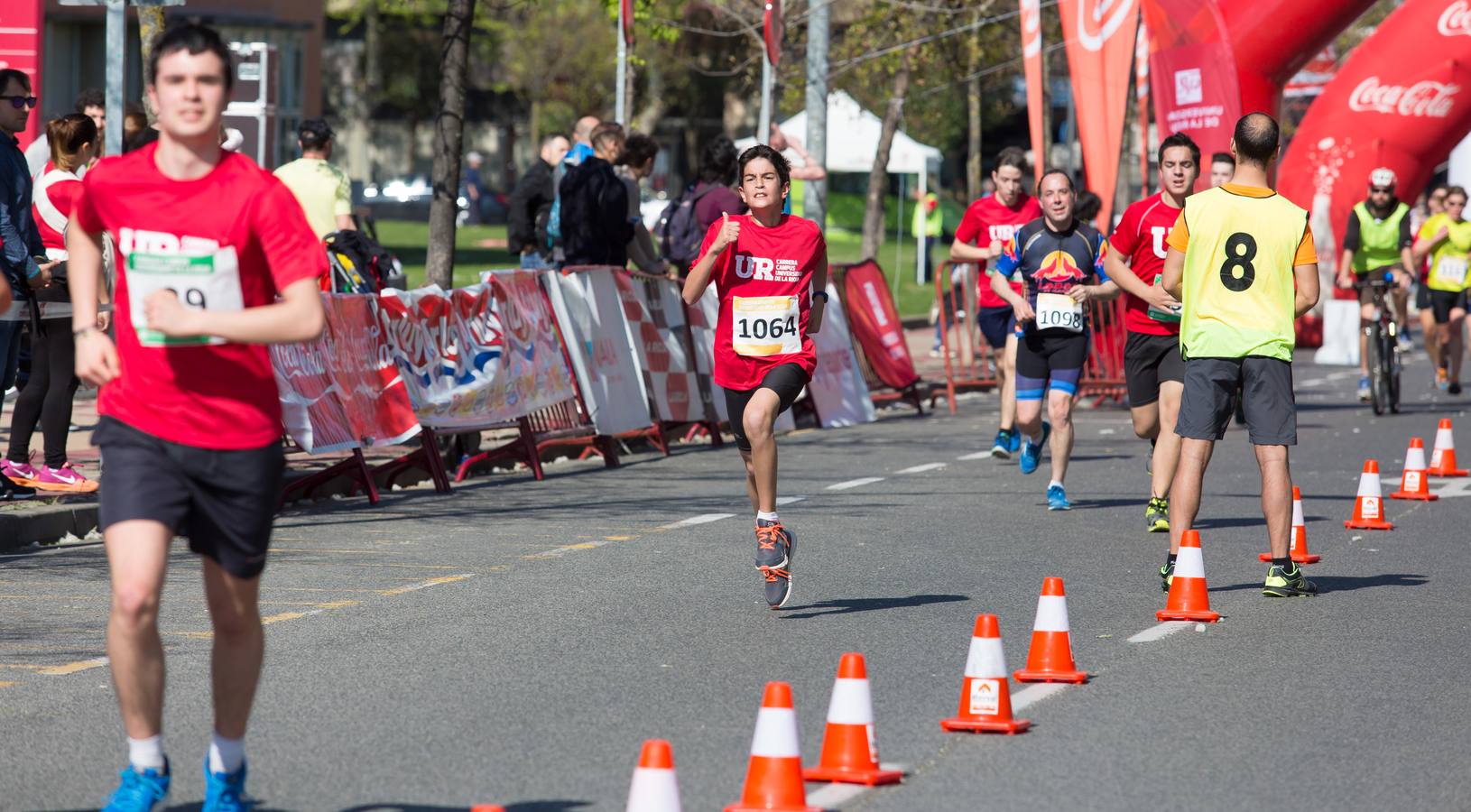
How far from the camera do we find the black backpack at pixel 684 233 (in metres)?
16.2

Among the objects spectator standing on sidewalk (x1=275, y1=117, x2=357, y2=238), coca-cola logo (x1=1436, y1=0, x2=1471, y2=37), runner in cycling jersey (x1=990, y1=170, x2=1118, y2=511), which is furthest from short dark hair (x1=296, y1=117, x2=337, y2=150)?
coca-cola logo (x1=1436, y1=0, x2=1471, y2=37)

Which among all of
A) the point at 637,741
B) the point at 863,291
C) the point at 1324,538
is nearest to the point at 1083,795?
the point at 637,741

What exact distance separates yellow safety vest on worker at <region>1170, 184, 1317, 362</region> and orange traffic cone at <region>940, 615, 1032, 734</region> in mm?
3030

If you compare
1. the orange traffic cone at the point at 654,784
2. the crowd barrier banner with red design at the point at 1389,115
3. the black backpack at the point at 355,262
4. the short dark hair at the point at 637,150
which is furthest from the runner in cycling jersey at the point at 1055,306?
the crowd barrier banner with red design at the point at 1389,115

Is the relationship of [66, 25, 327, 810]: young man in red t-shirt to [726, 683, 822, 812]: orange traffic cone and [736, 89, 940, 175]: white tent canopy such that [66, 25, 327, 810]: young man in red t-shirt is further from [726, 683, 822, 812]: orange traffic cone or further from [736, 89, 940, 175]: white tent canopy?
[736, 89, 940, 175]: white tent canopy

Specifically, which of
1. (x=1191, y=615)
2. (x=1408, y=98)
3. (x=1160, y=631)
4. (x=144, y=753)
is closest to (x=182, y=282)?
(x=144, y=753)

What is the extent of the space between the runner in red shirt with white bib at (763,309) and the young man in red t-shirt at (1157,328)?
6.75 feet

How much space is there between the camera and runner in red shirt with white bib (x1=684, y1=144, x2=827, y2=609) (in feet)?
28.0

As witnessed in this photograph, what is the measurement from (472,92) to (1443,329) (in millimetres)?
63212

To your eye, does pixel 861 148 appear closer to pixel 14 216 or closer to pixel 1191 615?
pixel 14 216

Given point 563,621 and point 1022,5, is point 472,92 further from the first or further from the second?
point 563,621

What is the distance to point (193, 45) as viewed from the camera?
186 inches

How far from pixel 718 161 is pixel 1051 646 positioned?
9.52 metres

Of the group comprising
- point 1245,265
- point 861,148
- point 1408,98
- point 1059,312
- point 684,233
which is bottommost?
point 1059,312
